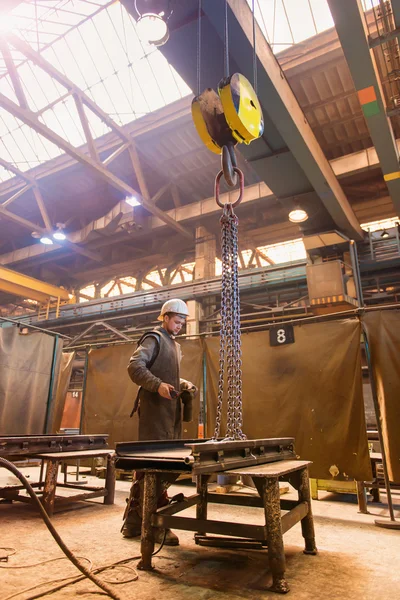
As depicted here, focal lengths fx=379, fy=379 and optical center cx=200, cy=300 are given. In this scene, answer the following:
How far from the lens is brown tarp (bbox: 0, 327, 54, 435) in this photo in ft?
19.3

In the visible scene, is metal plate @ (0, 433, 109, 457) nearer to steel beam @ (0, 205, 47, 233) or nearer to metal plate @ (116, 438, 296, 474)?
metal plate @ (116, 438, 296, 474)

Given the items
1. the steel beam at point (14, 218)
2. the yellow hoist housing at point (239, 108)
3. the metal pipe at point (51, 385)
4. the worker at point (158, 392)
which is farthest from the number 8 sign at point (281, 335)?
the steel beam at point (14, 218)

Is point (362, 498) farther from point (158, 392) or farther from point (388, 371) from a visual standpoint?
point (158, 392)

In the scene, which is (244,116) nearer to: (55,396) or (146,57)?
(55,396)

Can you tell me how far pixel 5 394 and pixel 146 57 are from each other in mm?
9271

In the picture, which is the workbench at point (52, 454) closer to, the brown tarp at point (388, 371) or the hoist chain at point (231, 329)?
the hoist chain at point (231, 329)

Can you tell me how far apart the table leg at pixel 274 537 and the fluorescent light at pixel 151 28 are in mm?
4421

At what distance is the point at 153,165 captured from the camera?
533 inches

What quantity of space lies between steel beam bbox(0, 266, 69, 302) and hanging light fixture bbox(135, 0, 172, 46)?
42.9 feet

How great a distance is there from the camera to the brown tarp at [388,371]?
388 centimetres

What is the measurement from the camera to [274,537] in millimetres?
2127

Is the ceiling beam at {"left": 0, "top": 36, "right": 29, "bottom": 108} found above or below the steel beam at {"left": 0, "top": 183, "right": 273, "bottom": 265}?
above

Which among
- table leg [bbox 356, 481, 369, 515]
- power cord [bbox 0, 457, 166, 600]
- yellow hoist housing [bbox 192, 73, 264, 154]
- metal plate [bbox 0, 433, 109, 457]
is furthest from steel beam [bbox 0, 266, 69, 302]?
table leg [bbox 356, 481, 369, 515]

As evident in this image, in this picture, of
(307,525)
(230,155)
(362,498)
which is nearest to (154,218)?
(230,155)
